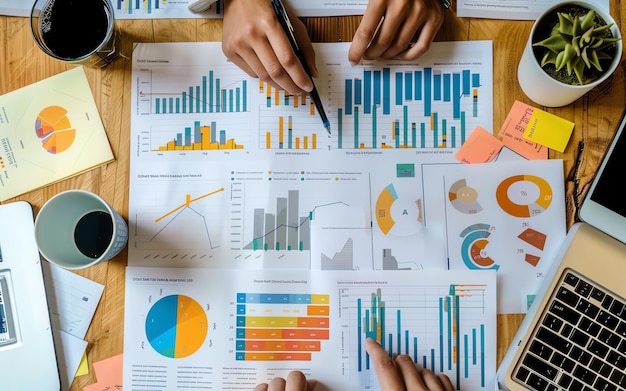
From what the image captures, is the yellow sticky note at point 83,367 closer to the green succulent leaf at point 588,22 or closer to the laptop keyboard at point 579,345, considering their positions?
the laptop keyboard at point 579,345

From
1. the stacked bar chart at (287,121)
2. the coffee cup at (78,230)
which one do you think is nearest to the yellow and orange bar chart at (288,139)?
the stacked bar chart at (287,121)

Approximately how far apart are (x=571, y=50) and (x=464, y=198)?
0.23 metres

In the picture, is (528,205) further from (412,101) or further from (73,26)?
(73,26)

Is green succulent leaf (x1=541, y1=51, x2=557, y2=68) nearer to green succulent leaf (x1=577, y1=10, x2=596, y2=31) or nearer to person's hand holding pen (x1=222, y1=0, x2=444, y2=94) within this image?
green succulent leaf (x1=577, y1=10, x2=596, y2=31)

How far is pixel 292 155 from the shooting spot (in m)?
0.71

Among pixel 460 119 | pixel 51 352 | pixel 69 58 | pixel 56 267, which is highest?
pixel 69 58

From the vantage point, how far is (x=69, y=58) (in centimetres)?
67

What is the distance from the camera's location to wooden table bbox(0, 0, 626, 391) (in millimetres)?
684

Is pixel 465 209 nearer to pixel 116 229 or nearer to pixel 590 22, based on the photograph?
pixel 590 22

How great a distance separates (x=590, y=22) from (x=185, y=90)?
565 millimetres

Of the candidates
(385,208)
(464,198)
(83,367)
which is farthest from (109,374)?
(464,198)

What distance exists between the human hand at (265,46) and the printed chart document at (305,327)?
28cm

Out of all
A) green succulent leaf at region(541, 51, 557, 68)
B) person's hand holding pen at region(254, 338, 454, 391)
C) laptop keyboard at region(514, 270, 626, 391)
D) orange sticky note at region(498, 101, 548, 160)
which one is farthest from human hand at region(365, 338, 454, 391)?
green succulent leaf at region(541, 51, 557, 68)

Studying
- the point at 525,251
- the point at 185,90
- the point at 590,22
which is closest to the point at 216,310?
the point at 185,90
